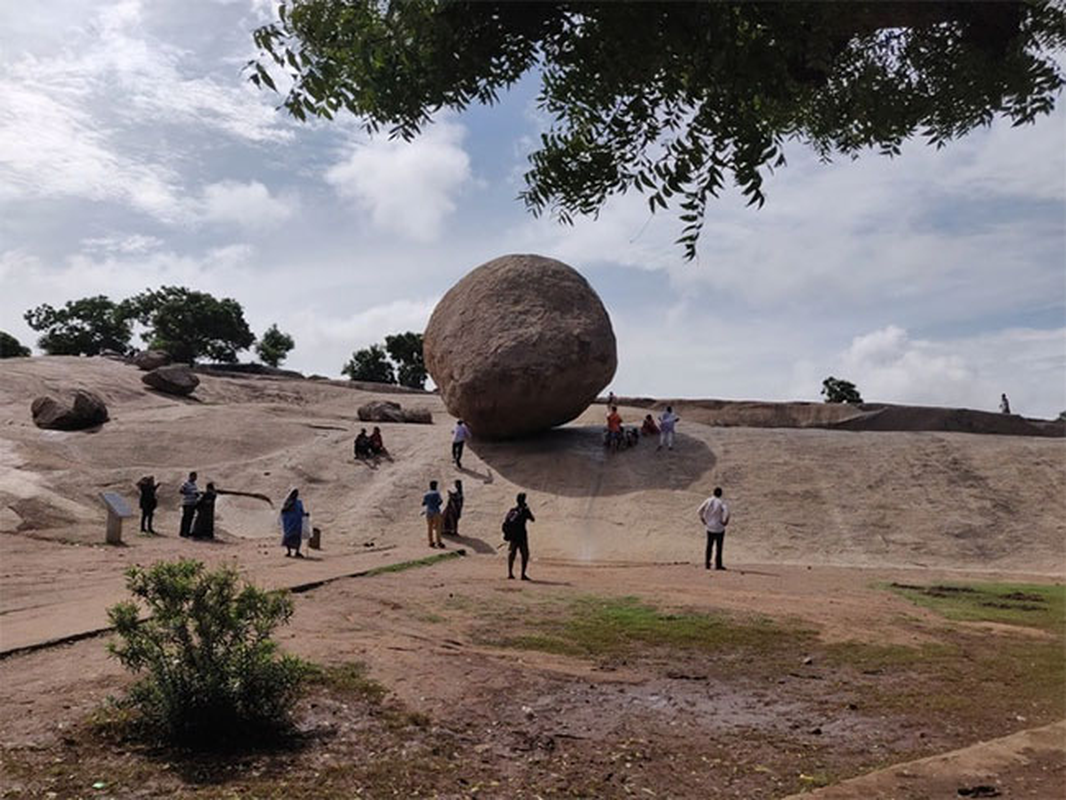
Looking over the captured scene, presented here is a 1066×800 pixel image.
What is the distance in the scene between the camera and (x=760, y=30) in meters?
2.55

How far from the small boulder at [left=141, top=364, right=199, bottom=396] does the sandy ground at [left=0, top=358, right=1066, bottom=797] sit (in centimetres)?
224

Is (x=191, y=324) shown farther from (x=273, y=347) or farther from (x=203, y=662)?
(x=203, y=662)

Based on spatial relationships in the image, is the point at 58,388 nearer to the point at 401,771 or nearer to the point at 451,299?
the point at 451,299

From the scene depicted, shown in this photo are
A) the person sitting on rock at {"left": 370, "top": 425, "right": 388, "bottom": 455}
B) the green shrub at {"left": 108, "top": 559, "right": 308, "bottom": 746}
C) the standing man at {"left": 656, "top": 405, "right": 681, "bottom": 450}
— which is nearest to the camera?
the green shrub at {"left": 108, "top": 559, "right": 308, "bottom": 746}

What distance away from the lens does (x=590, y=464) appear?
21.3 metres

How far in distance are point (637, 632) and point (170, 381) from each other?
26516 millimetres

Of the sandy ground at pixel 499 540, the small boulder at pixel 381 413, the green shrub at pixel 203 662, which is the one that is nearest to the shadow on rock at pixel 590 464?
the sandy ground at pixel 499 540

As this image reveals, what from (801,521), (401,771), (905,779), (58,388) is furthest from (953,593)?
(58,388)

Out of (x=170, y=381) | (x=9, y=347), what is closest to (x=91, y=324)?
(x=9, y=347)

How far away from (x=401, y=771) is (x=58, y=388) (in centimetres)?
2830

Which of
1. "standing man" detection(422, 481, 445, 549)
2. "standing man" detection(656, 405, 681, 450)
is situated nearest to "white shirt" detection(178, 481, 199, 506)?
"standing man" detection(422, 481, 445, 549)

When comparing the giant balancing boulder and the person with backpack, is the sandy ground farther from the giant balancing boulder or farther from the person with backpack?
the giant balancing boulder

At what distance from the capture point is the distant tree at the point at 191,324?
55.9 metres

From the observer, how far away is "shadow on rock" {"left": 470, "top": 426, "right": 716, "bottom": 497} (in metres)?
20.5
